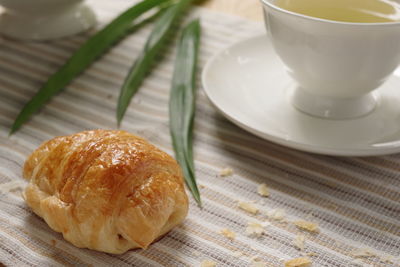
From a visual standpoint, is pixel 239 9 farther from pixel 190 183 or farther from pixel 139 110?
pixel 190 183

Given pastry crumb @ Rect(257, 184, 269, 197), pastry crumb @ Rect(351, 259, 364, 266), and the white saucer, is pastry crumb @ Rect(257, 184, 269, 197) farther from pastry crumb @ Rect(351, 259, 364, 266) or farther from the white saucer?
pastry crumb @ Rect(351, 259, 364, 266)

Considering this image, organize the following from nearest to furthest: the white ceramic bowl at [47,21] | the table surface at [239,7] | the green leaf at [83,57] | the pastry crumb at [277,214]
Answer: the pastry crumb at [277,214] → the green leaf at [83,57] → the white ceramic bowl at [47,21] → the table surface at [239,7]

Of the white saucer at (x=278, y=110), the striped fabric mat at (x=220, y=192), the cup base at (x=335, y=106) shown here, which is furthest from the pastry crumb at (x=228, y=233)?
the cup base at (x=335, y=106)

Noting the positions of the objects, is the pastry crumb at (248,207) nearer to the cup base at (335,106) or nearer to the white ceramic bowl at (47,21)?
the cup base at (335,106)

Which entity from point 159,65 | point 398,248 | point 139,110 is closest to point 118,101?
point 139,110

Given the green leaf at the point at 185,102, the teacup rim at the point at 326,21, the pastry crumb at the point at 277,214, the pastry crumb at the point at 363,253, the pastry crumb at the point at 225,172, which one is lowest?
the pastry crumb at the point at 363,253

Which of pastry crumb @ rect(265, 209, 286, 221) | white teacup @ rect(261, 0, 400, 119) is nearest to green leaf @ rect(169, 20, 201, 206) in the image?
pastry crumb @ rect(265, 209, 286, 221)

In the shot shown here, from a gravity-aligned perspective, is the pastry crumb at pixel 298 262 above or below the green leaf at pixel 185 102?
below

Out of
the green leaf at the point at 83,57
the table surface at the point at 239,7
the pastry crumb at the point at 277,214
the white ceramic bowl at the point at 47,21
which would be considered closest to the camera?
the pastry crumb at the point at 277,214
